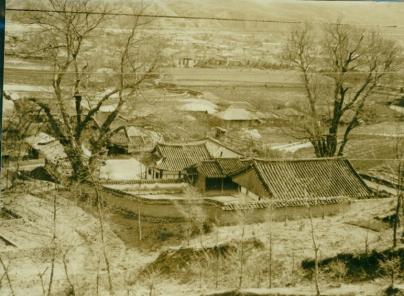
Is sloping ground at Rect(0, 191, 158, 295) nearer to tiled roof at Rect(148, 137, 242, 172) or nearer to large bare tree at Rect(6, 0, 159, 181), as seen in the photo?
large bare tree at Rect(6, 0, 159, 181)

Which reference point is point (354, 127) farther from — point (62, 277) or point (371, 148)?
point (62, 277)

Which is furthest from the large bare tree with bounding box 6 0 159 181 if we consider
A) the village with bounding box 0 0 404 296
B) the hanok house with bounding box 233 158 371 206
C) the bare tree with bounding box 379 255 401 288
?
the bare tree with bounding box 379 255 401 288

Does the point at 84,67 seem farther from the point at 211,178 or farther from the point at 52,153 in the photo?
the point at 211,178

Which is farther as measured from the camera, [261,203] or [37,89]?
[261,203]

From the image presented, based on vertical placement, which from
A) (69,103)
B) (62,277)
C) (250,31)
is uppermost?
(250,31)

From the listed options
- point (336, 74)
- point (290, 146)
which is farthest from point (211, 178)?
point (336, 74)

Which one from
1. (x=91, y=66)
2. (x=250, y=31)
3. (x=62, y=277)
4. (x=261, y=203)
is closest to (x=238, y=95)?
(x=250, y=31)

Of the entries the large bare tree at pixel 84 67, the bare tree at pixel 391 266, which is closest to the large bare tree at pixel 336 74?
the bare tree at pixel 391 266
